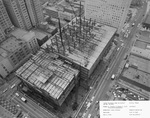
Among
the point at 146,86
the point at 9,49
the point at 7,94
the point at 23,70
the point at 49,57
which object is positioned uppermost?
the point at 146,86

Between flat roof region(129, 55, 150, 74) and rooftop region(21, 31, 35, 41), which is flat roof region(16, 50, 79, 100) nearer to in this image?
rooftop region(21, 31, 35, 41)

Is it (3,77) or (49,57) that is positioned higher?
(49,57)

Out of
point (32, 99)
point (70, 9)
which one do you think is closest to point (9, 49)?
point (32, 99)

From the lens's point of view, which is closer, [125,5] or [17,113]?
[17,113]

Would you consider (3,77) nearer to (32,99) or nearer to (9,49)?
(9,49)

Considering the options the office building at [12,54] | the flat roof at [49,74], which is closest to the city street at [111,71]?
the flat roof at [49,74]

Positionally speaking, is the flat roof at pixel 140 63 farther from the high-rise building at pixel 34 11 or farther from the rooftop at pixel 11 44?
the high-rise building at pixel 34 11
